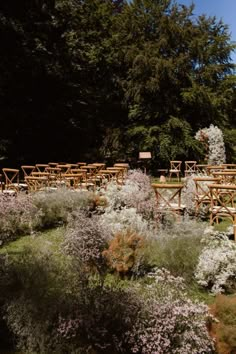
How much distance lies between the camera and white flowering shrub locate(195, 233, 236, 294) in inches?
170

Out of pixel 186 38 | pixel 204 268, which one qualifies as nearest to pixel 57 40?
pixel 186 38

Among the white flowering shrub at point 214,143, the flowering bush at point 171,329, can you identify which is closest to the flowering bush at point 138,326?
the flowering bush at point 171,329

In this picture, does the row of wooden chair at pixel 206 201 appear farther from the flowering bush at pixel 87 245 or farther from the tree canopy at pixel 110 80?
the tree canopy at pixel 110 80

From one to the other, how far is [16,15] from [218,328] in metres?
16.7

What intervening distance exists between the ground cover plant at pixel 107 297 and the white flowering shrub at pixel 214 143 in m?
13.4

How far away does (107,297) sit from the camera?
324 centimetres

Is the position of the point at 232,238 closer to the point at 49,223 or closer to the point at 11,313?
the point at 49,223

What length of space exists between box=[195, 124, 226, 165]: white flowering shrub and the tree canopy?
90 centimetres

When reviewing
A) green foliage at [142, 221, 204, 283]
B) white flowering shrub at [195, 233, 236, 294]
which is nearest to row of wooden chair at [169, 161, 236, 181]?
green foliage at [142, 221, 204, 283]

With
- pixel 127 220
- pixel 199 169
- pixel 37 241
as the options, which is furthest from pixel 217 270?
pixel 199 169

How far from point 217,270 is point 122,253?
108cm

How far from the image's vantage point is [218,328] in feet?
10.1

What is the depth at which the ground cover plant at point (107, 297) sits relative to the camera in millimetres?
2996

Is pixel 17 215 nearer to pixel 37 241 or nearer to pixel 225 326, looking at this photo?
pixel 37 241
